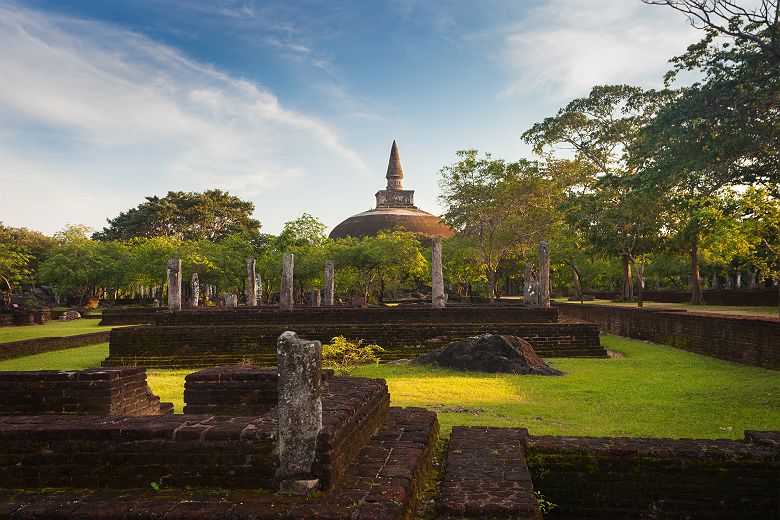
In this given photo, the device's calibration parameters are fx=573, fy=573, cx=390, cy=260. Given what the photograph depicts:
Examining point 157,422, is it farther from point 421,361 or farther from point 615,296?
point 615,296

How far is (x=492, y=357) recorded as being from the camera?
11.3 metres

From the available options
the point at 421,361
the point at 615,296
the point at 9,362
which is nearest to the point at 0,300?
the point at 9,362

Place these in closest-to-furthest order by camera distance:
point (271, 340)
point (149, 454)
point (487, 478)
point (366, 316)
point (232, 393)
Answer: point (149, 454), point (487, 478), point (232, 393), point (271, 340), point (366, 316)

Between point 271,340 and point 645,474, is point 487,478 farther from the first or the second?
point 271,340

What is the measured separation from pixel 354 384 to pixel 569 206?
22.6 metres

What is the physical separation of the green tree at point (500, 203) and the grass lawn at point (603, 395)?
1635cm

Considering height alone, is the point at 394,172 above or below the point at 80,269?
above

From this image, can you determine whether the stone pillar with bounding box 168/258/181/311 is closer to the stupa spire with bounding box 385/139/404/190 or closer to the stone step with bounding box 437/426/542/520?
the stone step with bounding box 437/426/542/520

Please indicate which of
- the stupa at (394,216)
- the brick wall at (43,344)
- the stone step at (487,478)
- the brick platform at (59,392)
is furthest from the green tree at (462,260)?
the brick platform at (59,392)

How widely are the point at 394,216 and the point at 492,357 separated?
56.9 meters

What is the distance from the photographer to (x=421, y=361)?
40.6ft

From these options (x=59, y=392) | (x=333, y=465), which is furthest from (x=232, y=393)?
(x=333, y=465)

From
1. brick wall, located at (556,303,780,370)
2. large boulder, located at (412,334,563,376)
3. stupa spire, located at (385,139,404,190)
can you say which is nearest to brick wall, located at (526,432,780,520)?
large boulder, located at (412,334,563,376)

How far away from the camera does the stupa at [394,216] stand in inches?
2586
